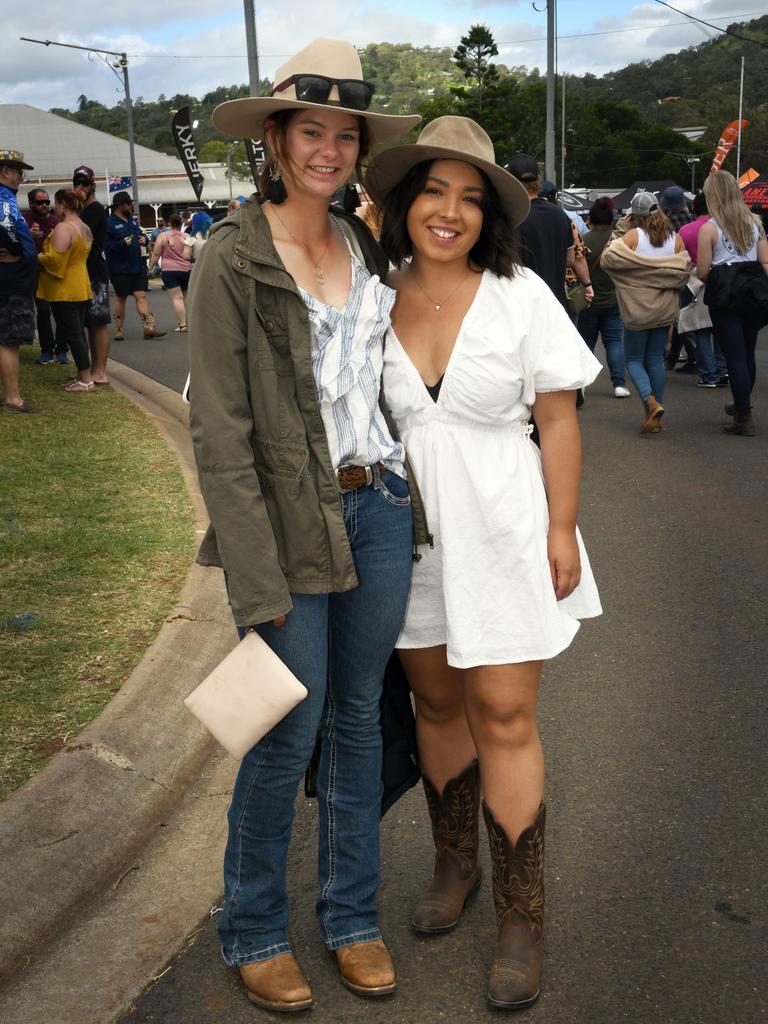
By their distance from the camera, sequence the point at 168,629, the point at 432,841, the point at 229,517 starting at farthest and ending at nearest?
the point at 168,629, the point at 432,841, the point at 229,517

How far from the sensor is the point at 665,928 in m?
3.01

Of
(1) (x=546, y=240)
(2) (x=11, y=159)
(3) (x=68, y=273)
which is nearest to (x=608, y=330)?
(1) (x=546, y=240)

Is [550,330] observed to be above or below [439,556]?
above

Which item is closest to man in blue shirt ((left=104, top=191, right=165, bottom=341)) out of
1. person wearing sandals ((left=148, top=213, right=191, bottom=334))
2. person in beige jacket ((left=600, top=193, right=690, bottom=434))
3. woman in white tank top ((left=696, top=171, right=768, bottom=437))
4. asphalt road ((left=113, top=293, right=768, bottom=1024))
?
person wearing sandals ((left=148, top=213, right=191, bottom=334))

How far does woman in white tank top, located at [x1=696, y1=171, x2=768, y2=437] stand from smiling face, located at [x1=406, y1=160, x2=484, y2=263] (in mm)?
6835

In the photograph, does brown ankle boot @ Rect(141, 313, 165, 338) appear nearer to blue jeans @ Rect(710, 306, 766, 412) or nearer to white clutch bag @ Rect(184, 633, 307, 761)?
blue jeans @ Rect(710, 306, 766, 412)

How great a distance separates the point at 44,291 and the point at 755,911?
364 inches

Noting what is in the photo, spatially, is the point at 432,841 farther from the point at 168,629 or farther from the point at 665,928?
the point at 168,629

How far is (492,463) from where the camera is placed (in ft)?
9.21

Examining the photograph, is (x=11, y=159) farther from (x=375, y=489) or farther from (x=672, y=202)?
(x=375, y=489)

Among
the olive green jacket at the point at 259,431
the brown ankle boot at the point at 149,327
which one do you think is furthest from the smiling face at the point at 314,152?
the brown ankle boot at the point at 149,327

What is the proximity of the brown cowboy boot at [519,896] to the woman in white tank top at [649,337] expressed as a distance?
23.3 ft

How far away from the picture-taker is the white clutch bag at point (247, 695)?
103 inches

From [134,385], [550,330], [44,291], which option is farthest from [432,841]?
[134,385]
